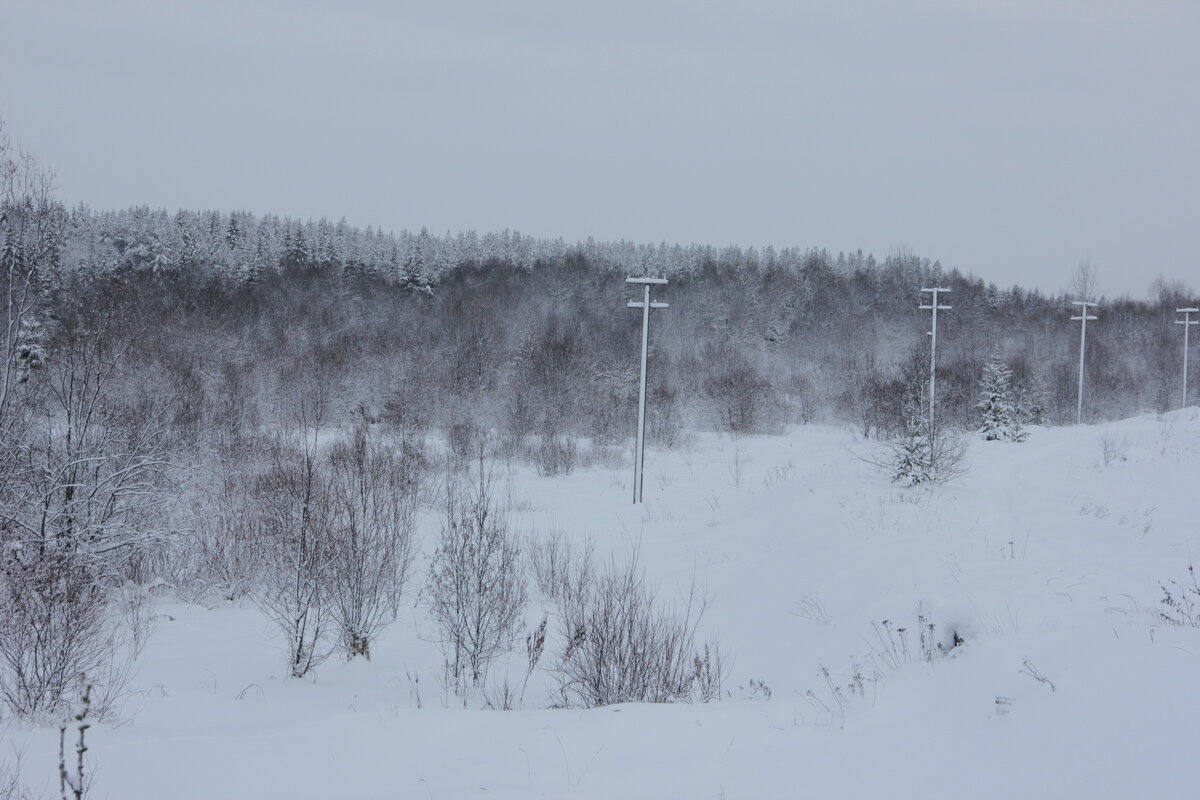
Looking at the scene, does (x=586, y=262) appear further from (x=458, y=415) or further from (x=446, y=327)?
(x=458, y=415)

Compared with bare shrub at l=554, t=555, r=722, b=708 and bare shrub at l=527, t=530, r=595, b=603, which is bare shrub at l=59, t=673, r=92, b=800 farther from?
bare shrub at l=527, t=530, r=595, b=603

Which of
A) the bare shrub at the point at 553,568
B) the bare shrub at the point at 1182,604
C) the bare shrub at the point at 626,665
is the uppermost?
the bare shrub at the point at 1182,604

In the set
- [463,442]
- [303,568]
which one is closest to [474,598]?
[303,568]

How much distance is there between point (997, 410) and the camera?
2512 cm

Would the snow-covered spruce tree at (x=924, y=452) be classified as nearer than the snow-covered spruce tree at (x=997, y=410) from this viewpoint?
Yes

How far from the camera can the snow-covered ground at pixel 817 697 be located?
12.1 ft

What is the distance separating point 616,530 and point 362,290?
38.5 m

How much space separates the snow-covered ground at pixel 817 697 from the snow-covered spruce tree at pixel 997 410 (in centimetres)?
1067

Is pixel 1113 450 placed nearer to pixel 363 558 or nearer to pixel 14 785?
pixel 363 558

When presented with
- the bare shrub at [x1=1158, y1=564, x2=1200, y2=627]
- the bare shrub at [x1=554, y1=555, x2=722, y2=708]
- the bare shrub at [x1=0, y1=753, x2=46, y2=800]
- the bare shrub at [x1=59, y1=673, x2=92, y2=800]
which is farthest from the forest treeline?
the bare shrub at [x1=1158, y1=564, x2=1200, y2=627]

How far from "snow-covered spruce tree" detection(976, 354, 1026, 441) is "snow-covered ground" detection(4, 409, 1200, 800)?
10668 mm

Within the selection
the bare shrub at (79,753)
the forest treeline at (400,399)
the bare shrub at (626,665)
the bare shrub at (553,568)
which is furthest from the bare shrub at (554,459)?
the bare shrub at (79,753)

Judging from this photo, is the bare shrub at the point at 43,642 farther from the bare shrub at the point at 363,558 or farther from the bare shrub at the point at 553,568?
the bare shrub at the point at 553,568

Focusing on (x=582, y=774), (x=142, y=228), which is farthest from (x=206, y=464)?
(x=142, y=228)
